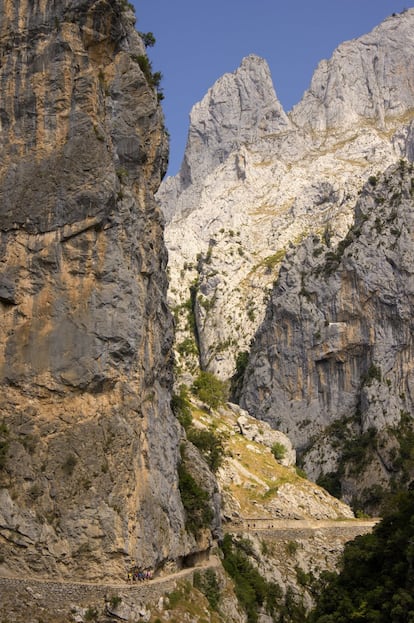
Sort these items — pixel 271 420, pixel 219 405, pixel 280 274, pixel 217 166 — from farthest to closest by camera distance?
pixel 217 166 < pixel 280 274 < pixel 271 420 < pixel 219 405

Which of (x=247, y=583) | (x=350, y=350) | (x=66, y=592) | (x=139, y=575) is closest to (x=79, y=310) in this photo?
(x=139, y=575)

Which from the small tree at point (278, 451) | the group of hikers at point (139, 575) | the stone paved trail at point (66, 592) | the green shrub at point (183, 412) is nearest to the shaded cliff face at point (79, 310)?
the group of hikers at point (139, 575)

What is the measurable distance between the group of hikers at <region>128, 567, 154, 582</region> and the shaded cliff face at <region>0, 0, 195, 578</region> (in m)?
0.47

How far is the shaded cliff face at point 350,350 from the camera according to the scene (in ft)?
377

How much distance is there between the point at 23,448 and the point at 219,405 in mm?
42728

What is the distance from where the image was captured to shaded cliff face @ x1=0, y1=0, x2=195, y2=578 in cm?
4334

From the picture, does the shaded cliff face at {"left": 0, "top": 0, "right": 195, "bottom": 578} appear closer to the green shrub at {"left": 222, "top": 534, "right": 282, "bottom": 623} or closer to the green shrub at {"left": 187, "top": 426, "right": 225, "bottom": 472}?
the green shrub at {"left": 222, "top": 534, "right": 282, "bottom": 623}

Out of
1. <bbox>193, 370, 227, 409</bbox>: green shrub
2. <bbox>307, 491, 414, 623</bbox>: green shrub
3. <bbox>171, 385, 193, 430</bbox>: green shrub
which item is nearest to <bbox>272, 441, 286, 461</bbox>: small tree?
<bbox>193, 370, 227, 409</bbox>: green shrub

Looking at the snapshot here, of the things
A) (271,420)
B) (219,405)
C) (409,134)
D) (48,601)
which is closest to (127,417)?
(48,601)

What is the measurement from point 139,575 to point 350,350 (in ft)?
279

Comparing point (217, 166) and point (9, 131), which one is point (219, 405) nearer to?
point (9, 131)

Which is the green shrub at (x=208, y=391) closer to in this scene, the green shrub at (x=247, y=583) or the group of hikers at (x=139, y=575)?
the green shrub at (x=247, y=583)

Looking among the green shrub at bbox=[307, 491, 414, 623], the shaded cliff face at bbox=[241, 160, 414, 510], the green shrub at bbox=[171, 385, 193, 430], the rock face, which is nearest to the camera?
the green shrub at bbox=[307, 491, 414, 623]

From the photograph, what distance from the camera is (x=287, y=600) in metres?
63.2
